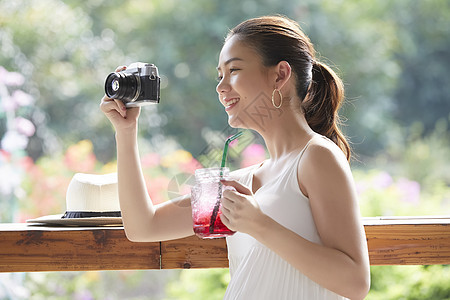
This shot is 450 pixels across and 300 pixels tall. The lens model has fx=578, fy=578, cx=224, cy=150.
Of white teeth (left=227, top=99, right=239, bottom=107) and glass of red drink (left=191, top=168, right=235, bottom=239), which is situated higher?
white teeth (left=227, top=99, right=239, bottom=107)

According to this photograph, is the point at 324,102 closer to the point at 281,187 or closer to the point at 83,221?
the point at 281,187

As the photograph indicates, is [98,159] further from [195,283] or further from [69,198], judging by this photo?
[69,198]

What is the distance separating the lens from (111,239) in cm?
143

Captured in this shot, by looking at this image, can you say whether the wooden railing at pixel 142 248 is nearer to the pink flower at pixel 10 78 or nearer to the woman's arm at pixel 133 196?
the woman's arm at pixel 133 196

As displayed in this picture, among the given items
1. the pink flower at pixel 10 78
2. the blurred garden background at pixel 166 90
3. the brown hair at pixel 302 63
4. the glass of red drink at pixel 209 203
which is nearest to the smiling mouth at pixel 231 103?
the brown hair at pixel 302 63

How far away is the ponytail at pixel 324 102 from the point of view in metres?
1.39

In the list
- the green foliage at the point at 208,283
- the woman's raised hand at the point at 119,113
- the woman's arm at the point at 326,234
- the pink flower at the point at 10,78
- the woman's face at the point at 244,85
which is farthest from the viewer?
the pink flower at the point at 10,78

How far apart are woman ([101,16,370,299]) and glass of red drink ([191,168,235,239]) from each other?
0.04 meters

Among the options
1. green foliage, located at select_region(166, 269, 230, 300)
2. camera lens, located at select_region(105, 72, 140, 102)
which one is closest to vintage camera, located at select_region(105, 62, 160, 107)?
camera lens, located at select_region(105, 72, 140, 102)

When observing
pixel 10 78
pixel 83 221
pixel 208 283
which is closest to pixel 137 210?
pixel 83 221

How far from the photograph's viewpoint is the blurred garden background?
3445mm

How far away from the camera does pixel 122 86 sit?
132 cm

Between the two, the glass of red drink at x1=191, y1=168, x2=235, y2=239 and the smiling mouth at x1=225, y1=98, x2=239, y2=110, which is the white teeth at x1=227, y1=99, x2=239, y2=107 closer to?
the smiling mouth at x1=225, y1=98, x2=239, y2=110

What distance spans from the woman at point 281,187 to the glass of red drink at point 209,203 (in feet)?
0.12
